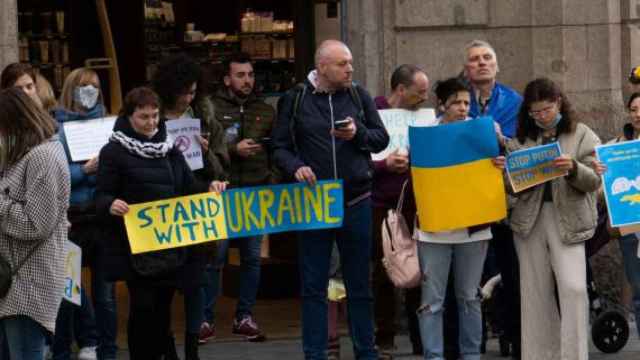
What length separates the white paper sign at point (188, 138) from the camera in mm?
10820

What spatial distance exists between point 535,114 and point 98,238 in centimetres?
299

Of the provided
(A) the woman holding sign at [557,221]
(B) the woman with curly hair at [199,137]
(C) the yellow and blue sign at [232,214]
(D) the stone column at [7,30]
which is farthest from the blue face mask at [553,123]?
(D) the stone column at [7,30]

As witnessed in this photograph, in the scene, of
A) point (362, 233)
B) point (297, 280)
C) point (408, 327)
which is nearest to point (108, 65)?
point (297, 280)

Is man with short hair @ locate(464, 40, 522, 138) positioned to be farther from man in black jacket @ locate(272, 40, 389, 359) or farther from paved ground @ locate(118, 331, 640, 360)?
paved ground @ locate(118, 331, 640, 360)

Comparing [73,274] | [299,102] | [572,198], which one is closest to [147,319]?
[73,274]

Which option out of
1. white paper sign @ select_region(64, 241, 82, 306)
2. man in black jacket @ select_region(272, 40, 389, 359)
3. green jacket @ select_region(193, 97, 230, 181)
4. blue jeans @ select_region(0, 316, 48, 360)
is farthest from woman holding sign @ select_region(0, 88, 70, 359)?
green jacket @ select_region(193, 97, 230, 181)

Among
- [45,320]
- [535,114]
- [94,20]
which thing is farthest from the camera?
[94,20]

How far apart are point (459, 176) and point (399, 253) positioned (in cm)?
64

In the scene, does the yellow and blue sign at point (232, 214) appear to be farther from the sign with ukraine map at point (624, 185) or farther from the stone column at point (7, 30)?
the stone column at point (7, 30)

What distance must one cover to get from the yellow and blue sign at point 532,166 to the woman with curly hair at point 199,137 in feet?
6.58

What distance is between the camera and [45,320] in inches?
340

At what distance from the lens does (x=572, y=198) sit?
10.2 meters

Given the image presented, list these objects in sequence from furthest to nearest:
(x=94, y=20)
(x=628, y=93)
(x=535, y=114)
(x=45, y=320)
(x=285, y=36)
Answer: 1. (x=94, y=20)
2. (x=285, y=36)
3. (x=628, y=93)
4. (x=535, y=114)
5. (x=45, y=320)

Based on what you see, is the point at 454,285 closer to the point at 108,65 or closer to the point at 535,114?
the point at 535,114
